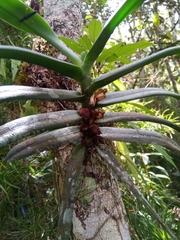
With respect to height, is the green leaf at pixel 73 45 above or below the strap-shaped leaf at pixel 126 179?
above

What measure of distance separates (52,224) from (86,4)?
6.43 feet

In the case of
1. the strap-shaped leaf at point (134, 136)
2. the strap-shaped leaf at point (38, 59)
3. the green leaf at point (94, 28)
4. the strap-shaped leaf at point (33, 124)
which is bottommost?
the strap-shaped leaf at point (134, 136)

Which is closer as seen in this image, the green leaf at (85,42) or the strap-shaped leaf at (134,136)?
the strap-shaped leaf at (134,136)

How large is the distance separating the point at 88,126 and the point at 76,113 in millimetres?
30

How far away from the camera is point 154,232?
2.24 ft

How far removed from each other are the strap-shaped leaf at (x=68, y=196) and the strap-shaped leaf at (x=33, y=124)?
59mm

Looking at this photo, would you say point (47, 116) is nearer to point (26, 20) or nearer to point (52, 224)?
point (26, 20)

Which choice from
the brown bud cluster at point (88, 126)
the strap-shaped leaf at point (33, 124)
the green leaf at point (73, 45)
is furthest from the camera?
the green leaf at point (73, 45)

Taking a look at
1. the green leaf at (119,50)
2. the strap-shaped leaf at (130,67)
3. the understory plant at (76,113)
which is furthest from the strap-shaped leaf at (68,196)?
the green leaf at (119,50)

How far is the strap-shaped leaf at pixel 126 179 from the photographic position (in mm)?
443

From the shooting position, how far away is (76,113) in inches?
19.4

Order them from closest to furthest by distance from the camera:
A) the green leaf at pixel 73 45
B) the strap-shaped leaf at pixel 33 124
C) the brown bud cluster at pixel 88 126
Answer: the strap-shaped leaf at pixel 33 124, the brown bud cluster at pixel 88 126, the green leaf at pixel 73 45

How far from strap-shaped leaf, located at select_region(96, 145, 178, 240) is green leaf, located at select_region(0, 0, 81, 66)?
17cm

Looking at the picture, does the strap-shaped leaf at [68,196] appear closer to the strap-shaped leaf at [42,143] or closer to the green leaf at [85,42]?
the strap-shaped leaf at [42,143]
